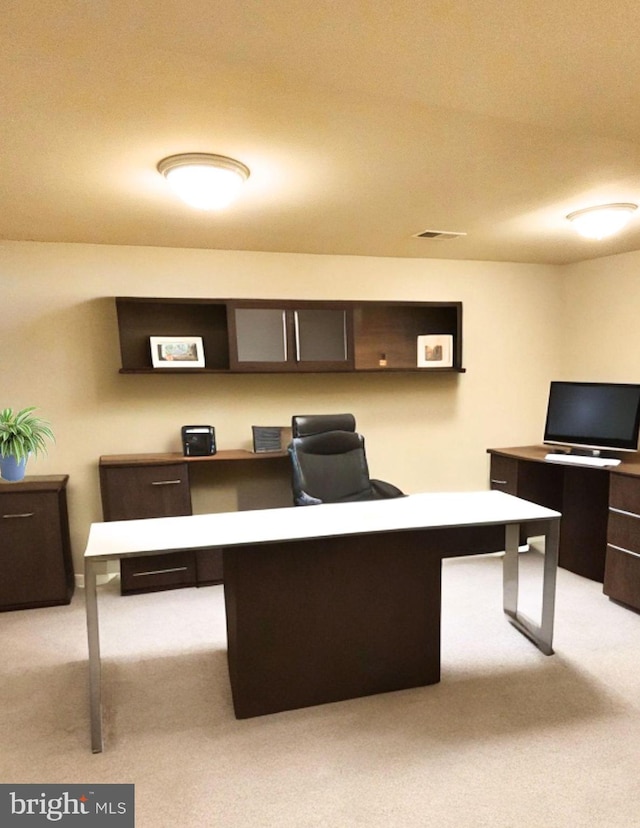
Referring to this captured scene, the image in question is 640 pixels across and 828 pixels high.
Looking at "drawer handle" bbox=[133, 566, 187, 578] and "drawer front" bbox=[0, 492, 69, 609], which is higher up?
"drawer front" bbox=[0, 492, 69, 609]

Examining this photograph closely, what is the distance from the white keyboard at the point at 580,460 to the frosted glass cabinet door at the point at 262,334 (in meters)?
2.09

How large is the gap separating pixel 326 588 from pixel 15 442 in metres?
2.22

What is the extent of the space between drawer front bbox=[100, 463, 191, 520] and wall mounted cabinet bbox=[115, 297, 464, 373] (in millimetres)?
689

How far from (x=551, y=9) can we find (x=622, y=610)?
3.23 meters

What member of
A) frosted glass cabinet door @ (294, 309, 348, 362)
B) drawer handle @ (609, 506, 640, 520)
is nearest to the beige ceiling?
frosted glass cabinet door @ (294, 309, 348, 362)

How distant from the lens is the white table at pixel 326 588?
2.24 metres

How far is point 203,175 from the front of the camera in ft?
7.11

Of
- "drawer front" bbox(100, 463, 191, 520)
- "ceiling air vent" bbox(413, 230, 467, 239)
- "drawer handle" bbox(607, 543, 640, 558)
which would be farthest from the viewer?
"drawer front" bbox(100, 463, 191, 520)

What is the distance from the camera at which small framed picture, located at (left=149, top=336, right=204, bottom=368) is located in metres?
3.64

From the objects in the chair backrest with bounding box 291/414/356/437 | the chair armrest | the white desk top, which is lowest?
the chair armrest

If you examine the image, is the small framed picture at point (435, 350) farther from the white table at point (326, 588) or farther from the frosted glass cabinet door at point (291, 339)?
the white table at point (326, 588)

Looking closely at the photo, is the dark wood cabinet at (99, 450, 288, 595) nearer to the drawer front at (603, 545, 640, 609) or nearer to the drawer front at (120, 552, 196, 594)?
the drawer front at (120, 552, 196, 594)

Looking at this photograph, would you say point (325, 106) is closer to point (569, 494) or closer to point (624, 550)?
point (624, 550)

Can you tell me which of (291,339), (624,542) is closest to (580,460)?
(624,542)
